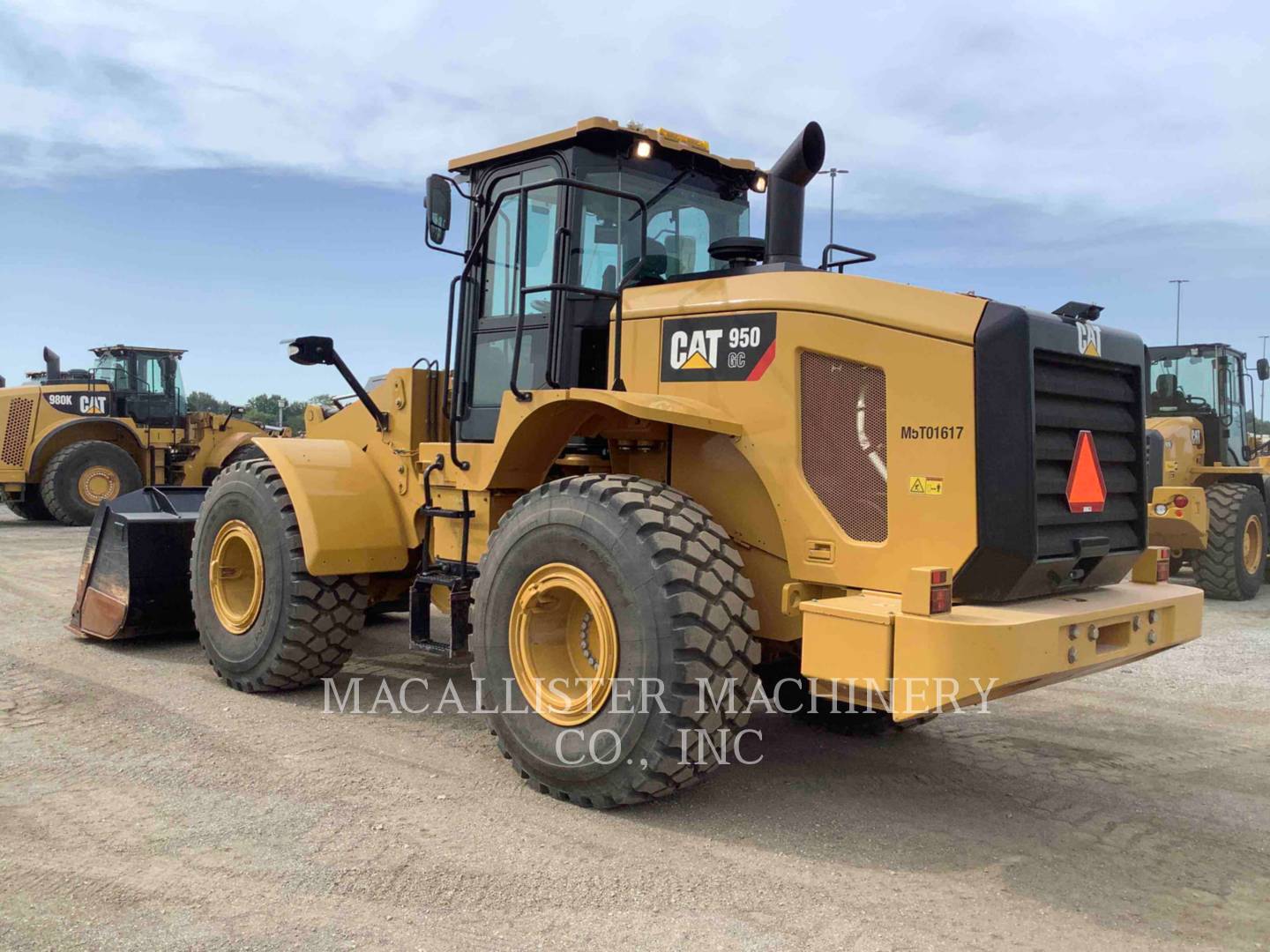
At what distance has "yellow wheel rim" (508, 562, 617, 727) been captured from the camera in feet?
13.8

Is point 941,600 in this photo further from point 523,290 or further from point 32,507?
point 32,507

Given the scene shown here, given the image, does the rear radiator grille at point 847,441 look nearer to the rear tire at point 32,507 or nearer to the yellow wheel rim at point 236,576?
the yellow wheel rim at point 236,576

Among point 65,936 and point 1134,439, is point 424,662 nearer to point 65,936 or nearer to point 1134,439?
point 65,936

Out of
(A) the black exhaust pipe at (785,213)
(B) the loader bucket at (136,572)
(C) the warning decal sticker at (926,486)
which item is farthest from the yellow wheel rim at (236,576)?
(C) the warning decal sticker at (926,486)

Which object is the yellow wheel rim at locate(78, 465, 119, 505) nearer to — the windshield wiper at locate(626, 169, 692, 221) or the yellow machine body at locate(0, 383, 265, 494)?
the yellow machine body at locate(0, 383, 265, 494)

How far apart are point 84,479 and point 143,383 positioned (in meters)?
2.65

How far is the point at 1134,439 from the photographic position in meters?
4.58

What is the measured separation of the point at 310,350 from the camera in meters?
6.12

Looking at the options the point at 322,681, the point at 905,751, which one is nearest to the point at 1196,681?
the point at 905,751

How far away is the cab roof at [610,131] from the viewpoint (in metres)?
5.09

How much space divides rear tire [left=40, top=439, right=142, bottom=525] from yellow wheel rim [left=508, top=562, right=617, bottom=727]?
583 inches

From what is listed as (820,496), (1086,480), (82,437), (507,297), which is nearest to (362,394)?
(507,297)

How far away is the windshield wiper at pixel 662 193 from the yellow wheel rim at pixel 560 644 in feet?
6.27

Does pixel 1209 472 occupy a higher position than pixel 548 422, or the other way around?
pixel 1209 472
